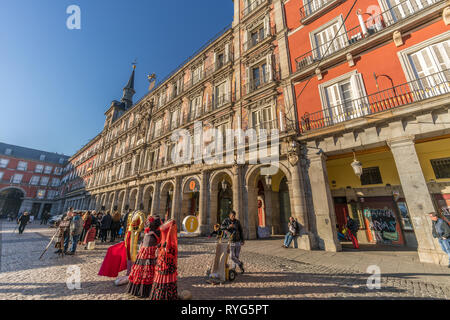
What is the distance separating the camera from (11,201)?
40812 mm

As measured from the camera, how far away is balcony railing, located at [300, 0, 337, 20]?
10320mm

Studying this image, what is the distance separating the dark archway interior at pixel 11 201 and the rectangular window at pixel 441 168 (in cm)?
6502

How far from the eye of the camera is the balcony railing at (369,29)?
7425 millimetres

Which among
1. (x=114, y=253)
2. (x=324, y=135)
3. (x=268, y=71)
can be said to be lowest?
(x=114, y=253)

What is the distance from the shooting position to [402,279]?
4270mm

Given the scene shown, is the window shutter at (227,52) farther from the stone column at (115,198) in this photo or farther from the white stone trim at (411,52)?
the stone column at (115,198)

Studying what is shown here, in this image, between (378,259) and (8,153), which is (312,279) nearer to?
(378,259)

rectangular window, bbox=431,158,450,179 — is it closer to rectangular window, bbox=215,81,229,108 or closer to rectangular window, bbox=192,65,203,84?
rectangular window, bbox=215,81,229,108

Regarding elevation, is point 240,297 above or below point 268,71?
below

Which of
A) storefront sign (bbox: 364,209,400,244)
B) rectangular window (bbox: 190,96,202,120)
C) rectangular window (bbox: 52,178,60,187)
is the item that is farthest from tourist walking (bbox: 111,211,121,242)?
rectangular window (bbox: 52,178,60,187)
